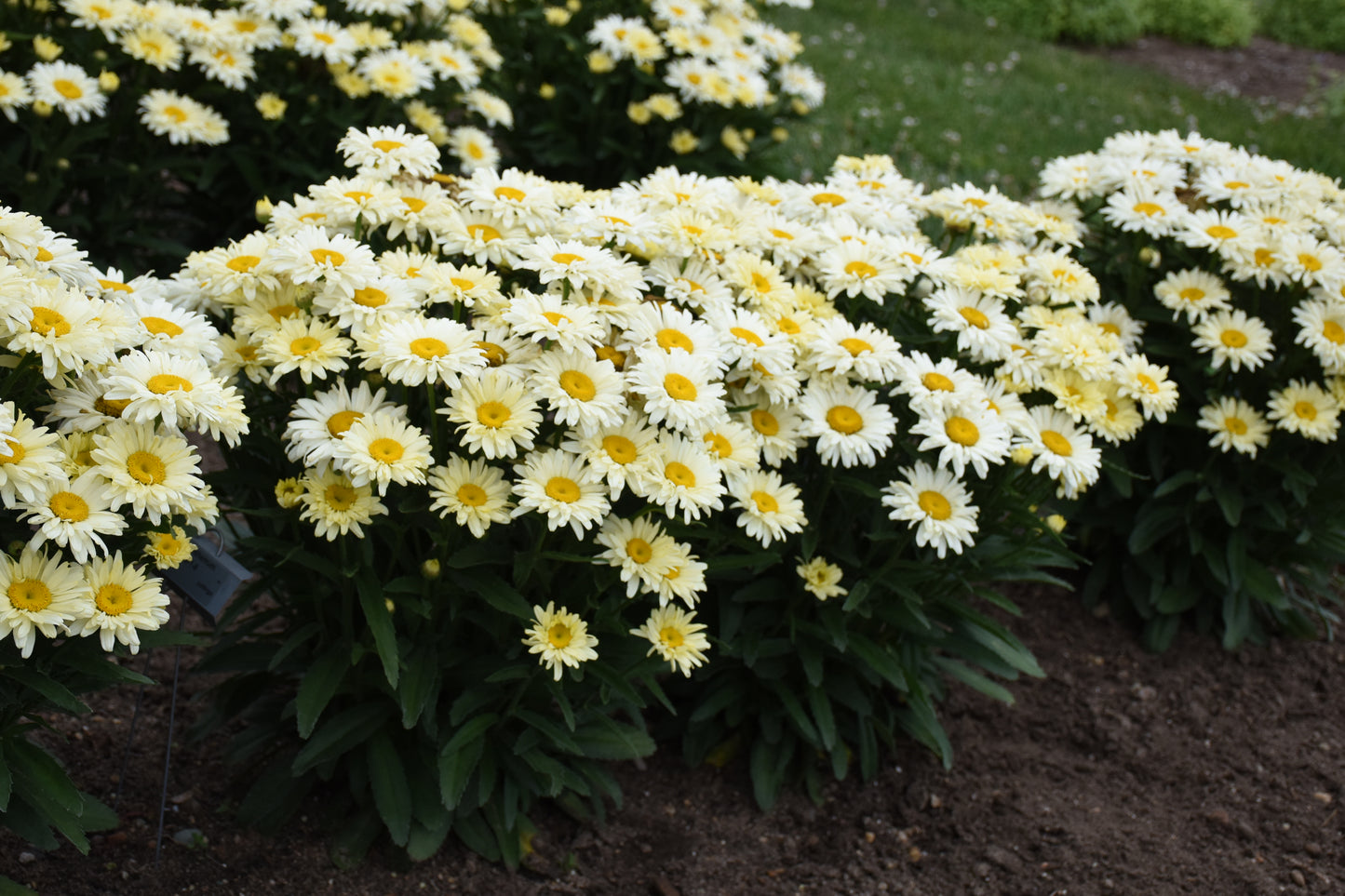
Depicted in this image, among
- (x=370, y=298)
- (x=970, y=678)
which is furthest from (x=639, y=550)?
(x=970, y=678)

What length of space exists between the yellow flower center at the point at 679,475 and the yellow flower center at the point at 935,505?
0.61 meters

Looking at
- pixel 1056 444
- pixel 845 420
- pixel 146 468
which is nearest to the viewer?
pixel 146 468

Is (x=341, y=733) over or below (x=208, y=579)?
below

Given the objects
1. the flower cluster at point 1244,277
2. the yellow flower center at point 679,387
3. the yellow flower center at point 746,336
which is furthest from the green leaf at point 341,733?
the flower cluster at point 1244,277

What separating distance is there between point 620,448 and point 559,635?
379mm

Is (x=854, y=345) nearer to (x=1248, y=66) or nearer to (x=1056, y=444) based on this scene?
(x=1056, y=444)

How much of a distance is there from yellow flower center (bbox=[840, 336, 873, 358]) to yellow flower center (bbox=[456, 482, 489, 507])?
0.86 meters

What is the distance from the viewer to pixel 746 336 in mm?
2359

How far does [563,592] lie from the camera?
7.57ft

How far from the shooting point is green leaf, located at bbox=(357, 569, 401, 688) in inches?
82.8

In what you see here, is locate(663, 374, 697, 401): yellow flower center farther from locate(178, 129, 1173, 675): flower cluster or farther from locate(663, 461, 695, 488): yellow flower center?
locate(663, 461, 695, 488): yellow flower center

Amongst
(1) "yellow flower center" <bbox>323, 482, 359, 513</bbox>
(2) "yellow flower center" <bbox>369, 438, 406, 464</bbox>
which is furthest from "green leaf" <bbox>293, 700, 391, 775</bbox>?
(2) "yellow flower center" <bbox>369, 438, 406, 464</bbox>

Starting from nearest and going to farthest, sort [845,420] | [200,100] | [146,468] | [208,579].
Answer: [146,468] < [208,579] < [845,420] < [200,100]

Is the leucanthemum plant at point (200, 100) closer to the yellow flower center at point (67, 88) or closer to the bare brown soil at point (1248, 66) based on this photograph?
the yellow flower center at point (67, 88)
